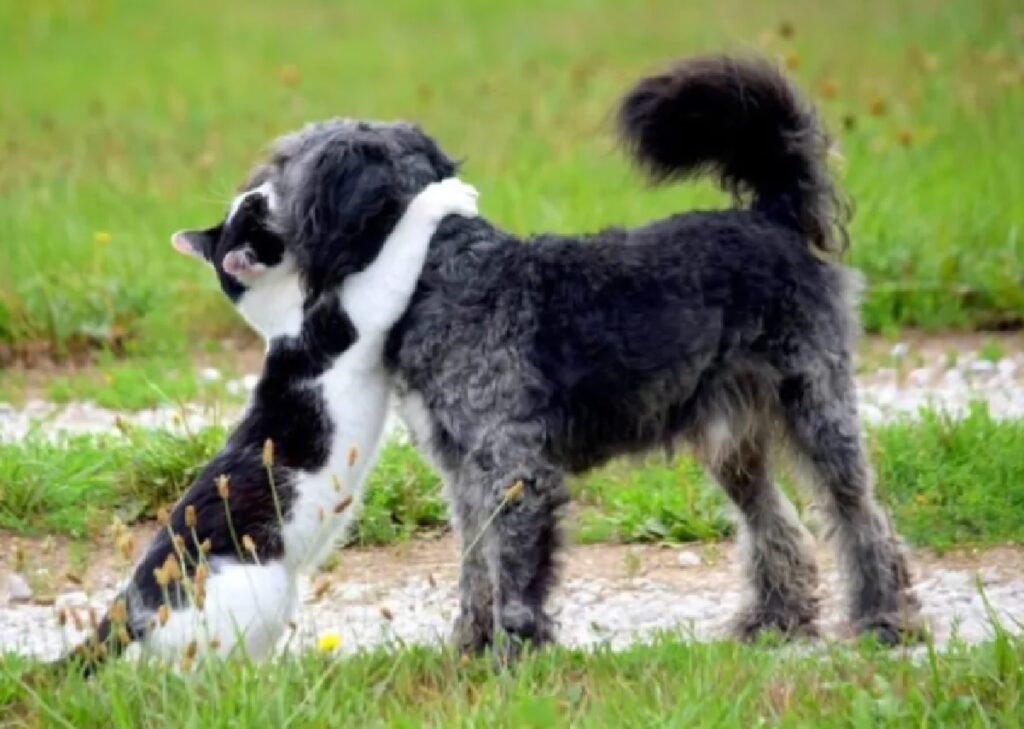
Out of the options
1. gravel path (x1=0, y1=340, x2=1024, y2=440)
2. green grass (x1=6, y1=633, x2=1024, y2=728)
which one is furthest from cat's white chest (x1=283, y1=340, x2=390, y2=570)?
gravel path (x1=0, y1=340, x2=1024, y2=440)

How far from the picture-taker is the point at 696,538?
22.0ft

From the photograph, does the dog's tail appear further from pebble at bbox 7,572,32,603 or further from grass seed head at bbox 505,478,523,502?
pebble at bbox 7,572,32,603

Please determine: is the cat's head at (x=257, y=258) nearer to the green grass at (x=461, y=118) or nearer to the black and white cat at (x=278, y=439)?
the black and white cat at (x=278, y=439)

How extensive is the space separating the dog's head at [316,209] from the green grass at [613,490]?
1.41 m

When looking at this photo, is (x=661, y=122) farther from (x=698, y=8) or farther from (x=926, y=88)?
(x=698, y=8)

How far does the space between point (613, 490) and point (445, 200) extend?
6.30 feet

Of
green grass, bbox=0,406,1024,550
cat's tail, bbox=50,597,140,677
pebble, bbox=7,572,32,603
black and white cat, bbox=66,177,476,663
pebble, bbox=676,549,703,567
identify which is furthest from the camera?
green grass, bbox=0,406,1024,550

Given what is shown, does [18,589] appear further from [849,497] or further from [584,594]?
[849,497]

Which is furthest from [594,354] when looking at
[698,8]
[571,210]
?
[698,8]

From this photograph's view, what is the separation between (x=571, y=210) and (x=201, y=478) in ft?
16.5

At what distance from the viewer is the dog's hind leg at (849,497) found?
18.4 ft

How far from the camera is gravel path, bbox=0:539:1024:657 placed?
5.77 metres

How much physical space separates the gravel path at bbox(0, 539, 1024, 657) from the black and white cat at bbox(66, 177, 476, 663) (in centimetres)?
47

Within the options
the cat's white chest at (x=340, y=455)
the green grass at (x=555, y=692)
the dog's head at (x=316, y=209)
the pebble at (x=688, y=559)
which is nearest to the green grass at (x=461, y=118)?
the dog's head at (x=316, y=209)
